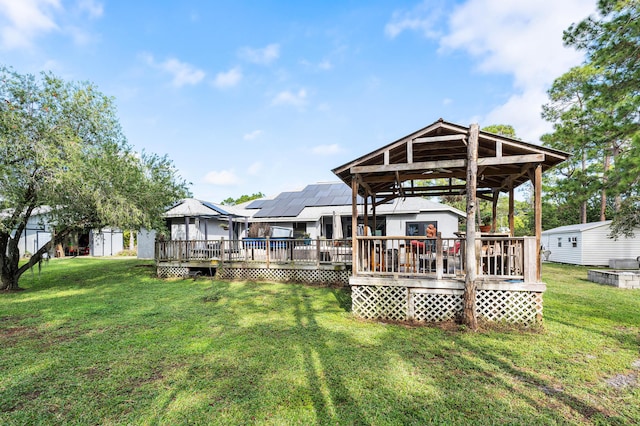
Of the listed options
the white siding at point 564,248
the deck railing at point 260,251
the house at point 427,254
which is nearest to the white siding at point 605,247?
the white siding at point 564,248

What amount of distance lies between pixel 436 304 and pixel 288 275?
21.2 ft

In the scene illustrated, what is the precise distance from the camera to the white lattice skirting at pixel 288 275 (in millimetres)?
10984

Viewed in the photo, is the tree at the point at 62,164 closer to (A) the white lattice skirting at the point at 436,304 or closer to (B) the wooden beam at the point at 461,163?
(A) the white lattice skirting at the point at 436,304

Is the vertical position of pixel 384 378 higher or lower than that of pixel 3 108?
lower

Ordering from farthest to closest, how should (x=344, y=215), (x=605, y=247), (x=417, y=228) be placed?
(x=605, y=247) < (x=344, y=215) < (x=417, y=228)

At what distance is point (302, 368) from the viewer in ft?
13.4

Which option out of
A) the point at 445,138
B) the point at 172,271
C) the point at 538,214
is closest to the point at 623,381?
the point at 538,214

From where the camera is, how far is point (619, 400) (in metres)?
3.32

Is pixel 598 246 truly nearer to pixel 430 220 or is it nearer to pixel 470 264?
pixel 430 220

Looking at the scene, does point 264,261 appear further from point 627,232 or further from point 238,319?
point 627,232

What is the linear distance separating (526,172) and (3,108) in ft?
46.2

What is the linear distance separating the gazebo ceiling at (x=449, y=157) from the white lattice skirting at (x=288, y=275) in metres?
3.53

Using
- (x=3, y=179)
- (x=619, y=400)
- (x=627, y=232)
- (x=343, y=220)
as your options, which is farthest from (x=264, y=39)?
(x=627, y=232)

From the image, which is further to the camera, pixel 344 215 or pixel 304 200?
pixel 304 200
